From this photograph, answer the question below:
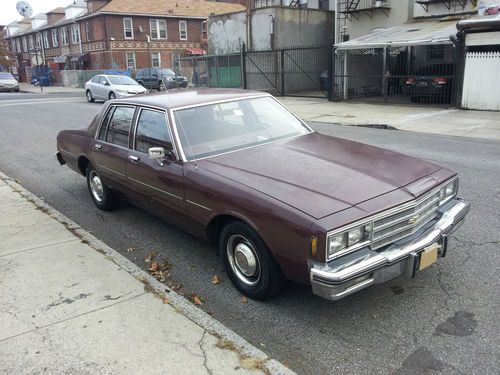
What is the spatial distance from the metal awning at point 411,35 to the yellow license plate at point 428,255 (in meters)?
14.3

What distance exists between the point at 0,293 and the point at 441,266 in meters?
3.74

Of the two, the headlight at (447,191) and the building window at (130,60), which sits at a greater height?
the building window at (130,60)

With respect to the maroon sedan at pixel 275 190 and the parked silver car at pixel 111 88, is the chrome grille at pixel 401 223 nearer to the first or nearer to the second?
the maroon sedan at pixel 275 190

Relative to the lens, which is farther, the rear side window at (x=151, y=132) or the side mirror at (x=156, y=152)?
the rear side window at (x=151, y=132)

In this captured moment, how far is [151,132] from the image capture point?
4645 mm

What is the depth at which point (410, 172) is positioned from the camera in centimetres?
376

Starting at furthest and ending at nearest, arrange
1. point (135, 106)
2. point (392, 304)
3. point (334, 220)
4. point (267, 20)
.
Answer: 1. point (267, 20)
2. point (135, 106)
3. point (392, 304)
4. point (334, 220)

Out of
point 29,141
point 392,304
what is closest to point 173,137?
point 392,304

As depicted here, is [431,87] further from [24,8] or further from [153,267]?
[24,8]

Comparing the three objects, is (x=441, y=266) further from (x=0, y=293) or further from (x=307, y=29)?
(x=307, y=29)

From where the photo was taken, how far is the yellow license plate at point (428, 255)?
3281 millimetres

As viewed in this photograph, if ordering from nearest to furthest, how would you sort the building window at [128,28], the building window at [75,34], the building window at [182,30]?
the building window at [128,28]
the building window at [182,30]
the building window at [75,34]

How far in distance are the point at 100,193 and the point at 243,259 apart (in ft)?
10.1

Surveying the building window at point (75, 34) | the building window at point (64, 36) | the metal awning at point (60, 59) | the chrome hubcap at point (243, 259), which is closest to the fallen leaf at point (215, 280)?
the chrome hubcap at point (243, 259)
